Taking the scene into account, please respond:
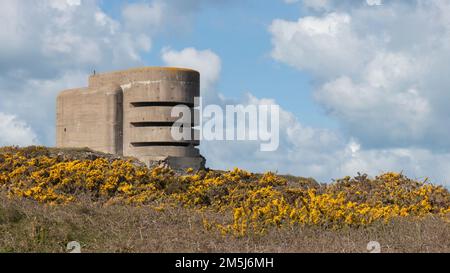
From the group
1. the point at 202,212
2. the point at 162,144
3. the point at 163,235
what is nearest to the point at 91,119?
the point at 162,144

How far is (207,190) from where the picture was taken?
20750 mm

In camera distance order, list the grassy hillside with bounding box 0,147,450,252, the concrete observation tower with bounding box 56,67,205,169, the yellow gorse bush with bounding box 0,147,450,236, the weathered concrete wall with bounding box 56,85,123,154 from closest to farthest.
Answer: the grassy hillside with bounding box 0,147,450,252 < the yellow gorse bush with bounding box 0,147,450,236 < the concrete observation tower with bounding box 56,67,205,169 < the weathered concrete wall with bounding box 56,85,123,154

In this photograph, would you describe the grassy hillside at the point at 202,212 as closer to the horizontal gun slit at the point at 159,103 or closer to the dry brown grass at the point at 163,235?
the dry brown grass at the point at 163,235

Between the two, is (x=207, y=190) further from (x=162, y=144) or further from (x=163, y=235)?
(x=162, y=144)

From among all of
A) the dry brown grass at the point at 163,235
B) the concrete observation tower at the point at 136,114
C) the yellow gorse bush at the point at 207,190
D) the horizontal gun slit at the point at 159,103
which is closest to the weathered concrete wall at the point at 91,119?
the concrete observation tower at the point at 136,114

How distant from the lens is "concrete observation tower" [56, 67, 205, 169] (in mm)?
45344

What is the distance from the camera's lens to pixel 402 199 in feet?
67.8

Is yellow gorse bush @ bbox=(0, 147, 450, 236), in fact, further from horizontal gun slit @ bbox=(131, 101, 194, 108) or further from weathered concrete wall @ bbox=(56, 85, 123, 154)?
weathered concrete wall @ bbox=(56, 85, 123, 154)

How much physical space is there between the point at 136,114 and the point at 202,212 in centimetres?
2910

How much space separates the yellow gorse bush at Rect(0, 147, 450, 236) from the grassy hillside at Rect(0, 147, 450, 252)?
0.04m

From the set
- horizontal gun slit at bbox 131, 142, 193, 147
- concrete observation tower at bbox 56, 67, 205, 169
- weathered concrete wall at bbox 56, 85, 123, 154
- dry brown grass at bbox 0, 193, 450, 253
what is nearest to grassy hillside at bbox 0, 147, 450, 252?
dry brown grass at bbox 0, 193, 450, 253
